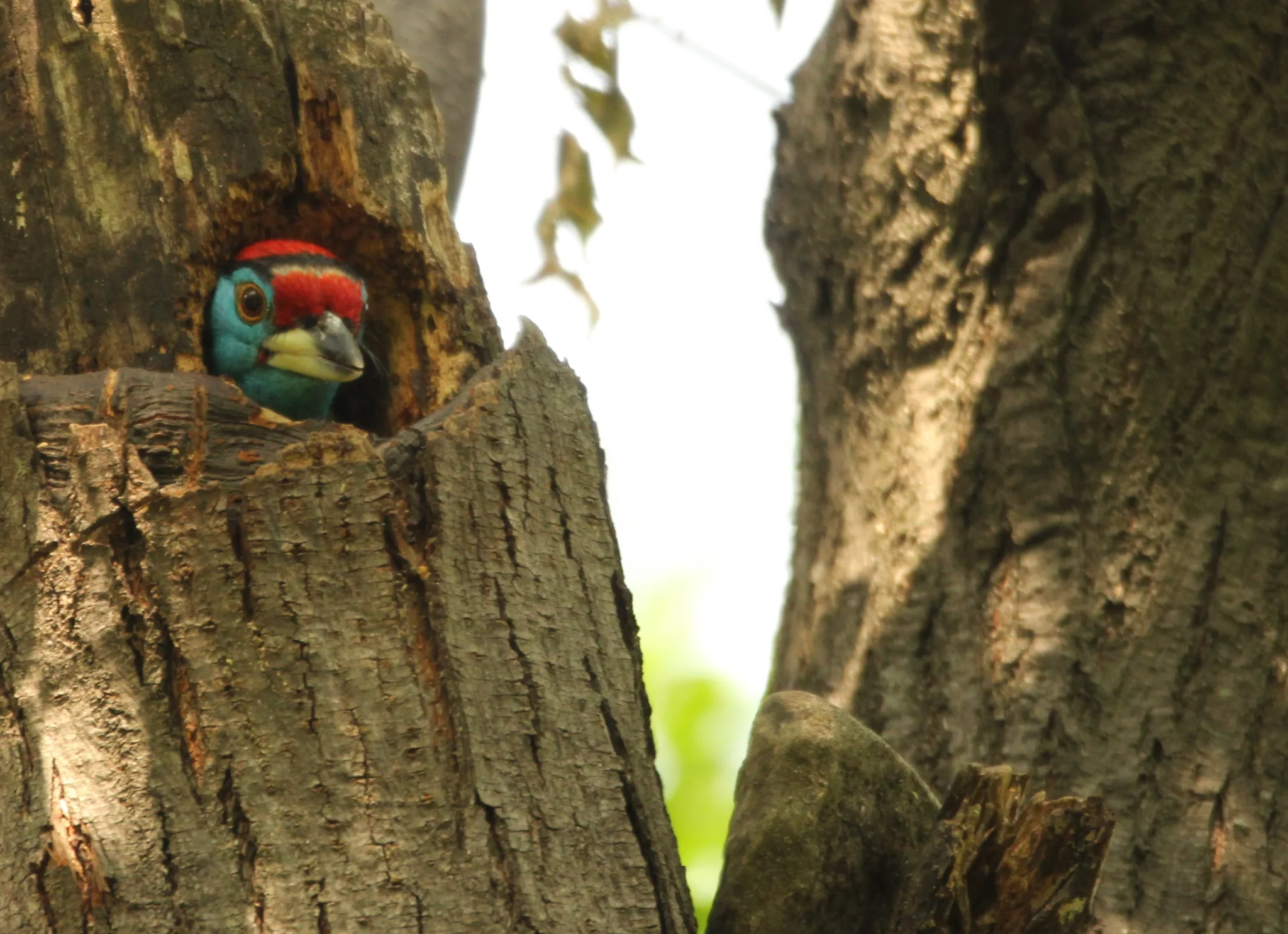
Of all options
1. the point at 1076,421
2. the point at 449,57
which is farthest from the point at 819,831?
the point at 449,57

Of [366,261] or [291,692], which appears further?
[366,261]

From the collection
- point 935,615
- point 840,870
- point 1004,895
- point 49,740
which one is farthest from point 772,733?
point 49,740

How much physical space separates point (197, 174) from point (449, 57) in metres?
1.67

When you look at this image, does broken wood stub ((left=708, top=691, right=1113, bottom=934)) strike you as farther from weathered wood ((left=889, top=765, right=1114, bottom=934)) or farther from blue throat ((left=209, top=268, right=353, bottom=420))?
blue throat ((left=209, top=268, right=353, bottom=420))

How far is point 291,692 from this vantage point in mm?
2053

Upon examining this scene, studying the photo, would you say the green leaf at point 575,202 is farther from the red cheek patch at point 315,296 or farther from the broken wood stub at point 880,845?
the broken wood stub at point 880,845

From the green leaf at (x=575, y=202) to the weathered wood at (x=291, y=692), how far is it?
2.62 m

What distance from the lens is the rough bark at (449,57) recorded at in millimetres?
4303

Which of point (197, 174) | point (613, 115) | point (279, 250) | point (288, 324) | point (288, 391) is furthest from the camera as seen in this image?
point (613, 115)

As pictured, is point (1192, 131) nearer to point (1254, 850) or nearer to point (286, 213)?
point (1254, 850)

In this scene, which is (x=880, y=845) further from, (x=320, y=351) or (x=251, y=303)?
(x=251, y=303)

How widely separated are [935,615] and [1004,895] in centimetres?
103

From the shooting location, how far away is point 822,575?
350cm

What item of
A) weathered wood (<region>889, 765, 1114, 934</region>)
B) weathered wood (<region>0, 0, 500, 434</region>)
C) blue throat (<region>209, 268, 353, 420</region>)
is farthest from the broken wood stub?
blue throat (<region>209, 268, 353, 420</region>)
